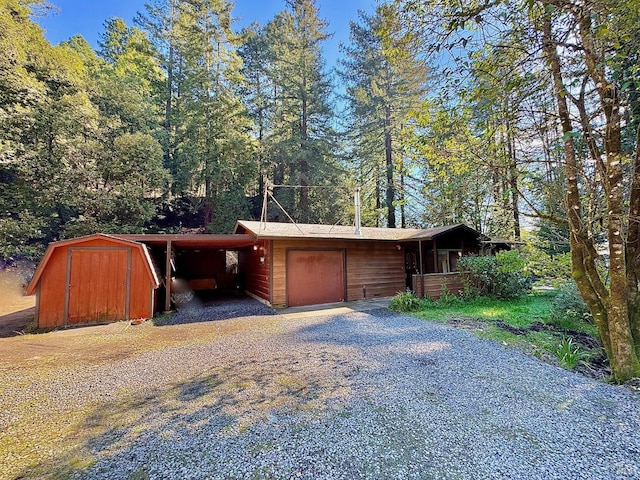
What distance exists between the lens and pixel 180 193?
1738 centimetres

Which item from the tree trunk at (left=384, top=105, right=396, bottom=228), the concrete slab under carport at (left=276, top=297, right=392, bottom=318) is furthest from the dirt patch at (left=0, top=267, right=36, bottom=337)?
the tree trunk at (left=384, top=105, right=396, bottom=228)

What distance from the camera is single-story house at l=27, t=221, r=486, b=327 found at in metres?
6.29

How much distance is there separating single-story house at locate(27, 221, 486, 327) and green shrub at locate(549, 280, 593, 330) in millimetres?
2822

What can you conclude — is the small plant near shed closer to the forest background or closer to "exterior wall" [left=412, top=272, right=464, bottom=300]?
the forest background

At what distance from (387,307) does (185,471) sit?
6810 millimetres

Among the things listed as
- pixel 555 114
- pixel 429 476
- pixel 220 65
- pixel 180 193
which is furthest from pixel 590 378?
pixel 220 65

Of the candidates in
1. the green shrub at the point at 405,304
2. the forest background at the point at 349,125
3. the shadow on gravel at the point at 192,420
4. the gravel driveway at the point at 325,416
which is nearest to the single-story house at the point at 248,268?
the green shrub at the point at 405,304

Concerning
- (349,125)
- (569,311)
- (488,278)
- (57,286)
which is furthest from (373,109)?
(57,286)

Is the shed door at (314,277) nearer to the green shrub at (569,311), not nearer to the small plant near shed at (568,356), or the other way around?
the green shrub at (569,311)

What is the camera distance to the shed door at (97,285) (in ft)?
20.7

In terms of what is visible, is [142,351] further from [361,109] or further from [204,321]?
[361,109]

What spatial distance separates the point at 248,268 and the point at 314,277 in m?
4.37

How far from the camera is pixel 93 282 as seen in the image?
254 inches

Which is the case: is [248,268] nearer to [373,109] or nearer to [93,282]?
[93,282]
